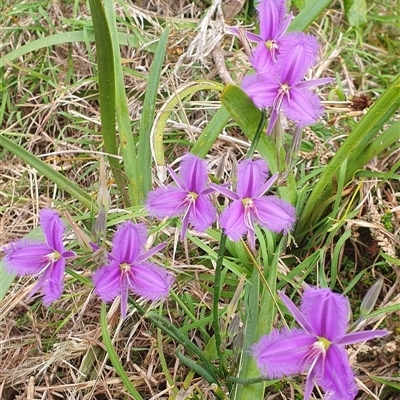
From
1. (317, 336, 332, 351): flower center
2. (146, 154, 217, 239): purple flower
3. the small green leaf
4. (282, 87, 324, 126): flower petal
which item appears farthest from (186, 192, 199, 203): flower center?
the small green leaf

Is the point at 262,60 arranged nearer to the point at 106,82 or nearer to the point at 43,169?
the point at 106,82

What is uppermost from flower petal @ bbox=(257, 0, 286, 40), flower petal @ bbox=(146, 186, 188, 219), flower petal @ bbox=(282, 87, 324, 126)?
flower petal @ bbox=(257, 0, 286, 40)

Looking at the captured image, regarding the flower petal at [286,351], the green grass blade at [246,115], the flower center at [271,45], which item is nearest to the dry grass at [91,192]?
the green grass blade at [246,115]

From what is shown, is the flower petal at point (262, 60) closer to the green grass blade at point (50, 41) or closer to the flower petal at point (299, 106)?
the flower petal at point (299, 106)

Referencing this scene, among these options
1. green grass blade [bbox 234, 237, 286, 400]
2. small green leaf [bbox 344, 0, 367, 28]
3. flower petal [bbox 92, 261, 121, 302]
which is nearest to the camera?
flower petal [bbox 92, 261, 121, 302]

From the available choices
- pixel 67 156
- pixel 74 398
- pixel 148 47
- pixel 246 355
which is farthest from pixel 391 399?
pixel 148 47

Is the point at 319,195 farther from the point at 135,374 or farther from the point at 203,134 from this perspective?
the point at 135,374

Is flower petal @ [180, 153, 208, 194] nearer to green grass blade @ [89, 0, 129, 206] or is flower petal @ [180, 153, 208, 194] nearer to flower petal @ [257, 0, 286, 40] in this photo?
flower petal @ [257, 0, 286, 40]

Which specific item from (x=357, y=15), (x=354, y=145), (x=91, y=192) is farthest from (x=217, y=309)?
(x=357, y=15)
